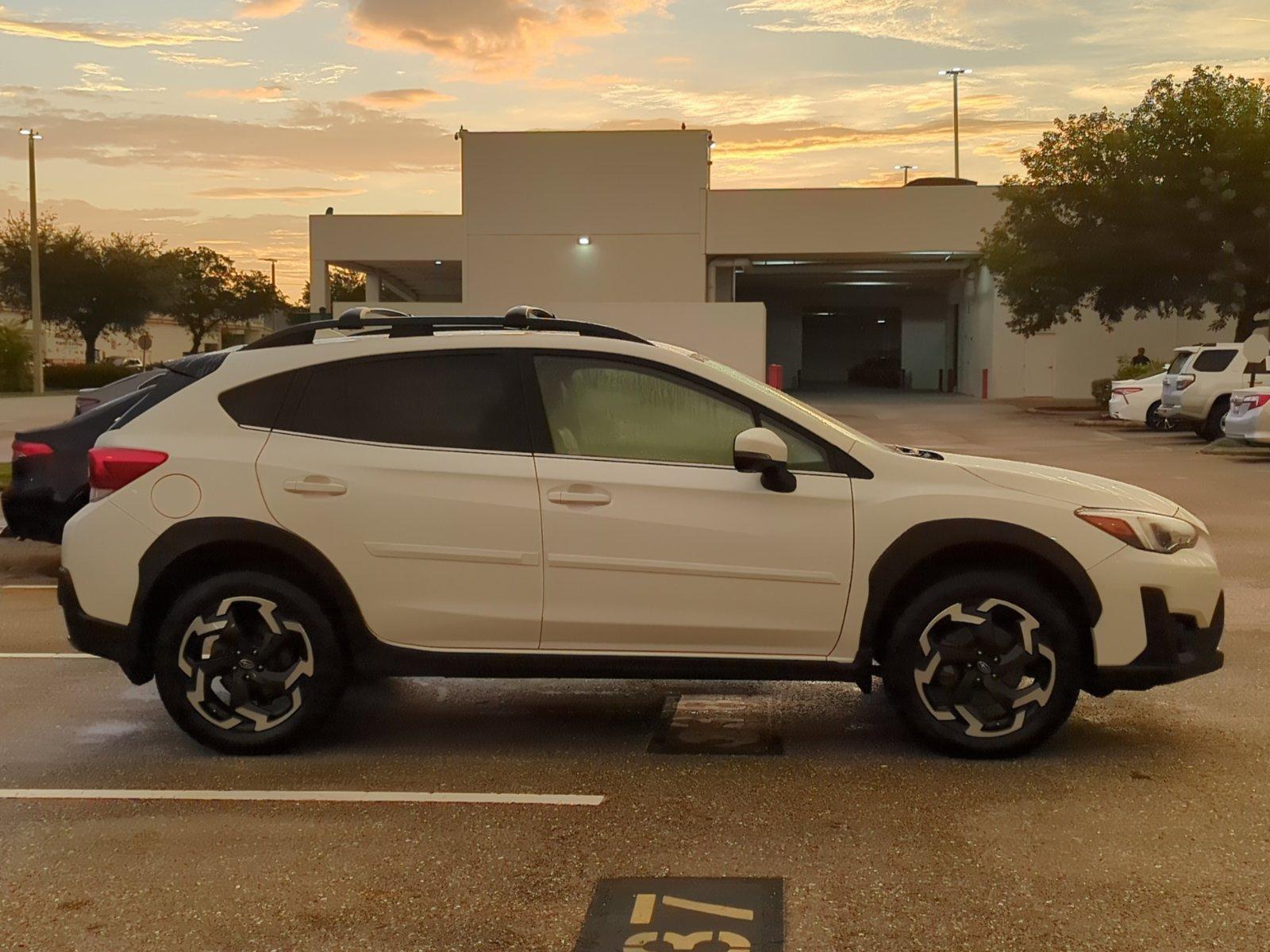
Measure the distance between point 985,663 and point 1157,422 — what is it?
90.3 feet

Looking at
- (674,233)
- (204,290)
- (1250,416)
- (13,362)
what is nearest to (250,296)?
(204,290)

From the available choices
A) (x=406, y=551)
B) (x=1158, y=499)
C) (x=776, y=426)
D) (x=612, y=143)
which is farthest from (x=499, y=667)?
(x=612, y=143)

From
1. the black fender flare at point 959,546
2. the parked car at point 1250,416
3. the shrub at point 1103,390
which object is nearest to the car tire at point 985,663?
the black fender flare at point 959,546

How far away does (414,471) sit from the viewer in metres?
5.84

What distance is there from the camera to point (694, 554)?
574 cm

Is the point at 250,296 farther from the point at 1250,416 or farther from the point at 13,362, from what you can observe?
the point at 1250,416

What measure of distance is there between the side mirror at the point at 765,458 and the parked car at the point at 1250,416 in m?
18.5

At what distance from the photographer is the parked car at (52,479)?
10766 mm

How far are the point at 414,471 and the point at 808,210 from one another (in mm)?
40523

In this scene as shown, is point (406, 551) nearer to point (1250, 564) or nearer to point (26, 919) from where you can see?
point (26, 919)

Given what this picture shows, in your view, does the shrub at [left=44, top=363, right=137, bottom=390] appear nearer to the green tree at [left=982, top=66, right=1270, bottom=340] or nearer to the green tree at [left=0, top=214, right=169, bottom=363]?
the green tree at [left=0, top=214, right=169, bottom=363]

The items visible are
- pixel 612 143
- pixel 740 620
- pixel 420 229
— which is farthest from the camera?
pixel 420 229

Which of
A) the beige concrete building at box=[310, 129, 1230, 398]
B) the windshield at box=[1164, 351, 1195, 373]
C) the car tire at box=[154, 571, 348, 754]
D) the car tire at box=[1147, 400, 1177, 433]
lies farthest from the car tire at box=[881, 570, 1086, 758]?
the beige concrete building at box=[310, 129, 1230, 398]

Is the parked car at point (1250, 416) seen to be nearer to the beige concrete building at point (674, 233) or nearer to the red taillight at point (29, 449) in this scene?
the red taillight at point (29, 449)
